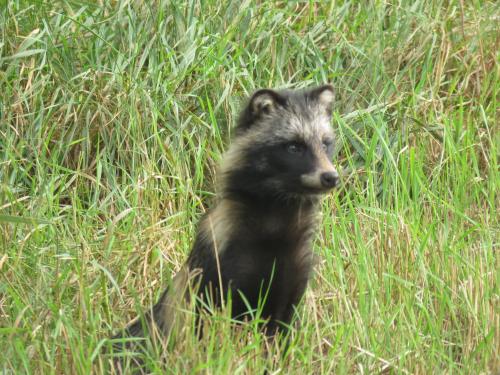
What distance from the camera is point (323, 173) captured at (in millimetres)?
5363

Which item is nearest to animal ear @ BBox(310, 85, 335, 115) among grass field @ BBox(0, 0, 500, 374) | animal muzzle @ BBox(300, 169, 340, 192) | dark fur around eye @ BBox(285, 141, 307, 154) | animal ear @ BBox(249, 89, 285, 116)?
animal ear @ BBox(249, 89, 285, 116)

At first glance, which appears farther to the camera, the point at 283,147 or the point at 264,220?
the point at 283,147

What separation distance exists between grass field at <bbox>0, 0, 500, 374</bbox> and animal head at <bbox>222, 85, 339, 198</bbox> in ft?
2.23

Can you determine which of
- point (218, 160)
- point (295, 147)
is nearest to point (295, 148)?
point (295, 147)

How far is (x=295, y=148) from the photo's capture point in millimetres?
5539

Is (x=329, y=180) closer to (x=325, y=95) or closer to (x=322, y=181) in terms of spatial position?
(x=322, y=181)

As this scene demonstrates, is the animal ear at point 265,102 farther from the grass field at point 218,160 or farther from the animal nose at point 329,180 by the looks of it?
the grass field at point 218,160

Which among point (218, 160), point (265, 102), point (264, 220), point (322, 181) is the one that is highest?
point (265, 102)

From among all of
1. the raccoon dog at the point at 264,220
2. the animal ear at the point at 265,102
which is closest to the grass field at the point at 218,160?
the raccoon dog at the point at 264,220

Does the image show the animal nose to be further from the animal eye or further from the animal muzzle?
the animal eye

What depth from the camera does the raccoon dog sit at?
5.23 metres

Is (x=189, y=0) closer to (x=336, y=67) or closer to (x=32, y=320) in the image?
(x=336, y=67)

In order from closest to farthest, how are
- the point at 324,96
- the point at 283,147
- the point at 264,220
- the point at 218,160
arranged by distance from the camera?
the point at 264,220, the point at 283,147, the point at 324,96, the point at 218,160

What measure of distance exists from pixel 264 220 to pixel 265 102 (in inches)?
24.7
